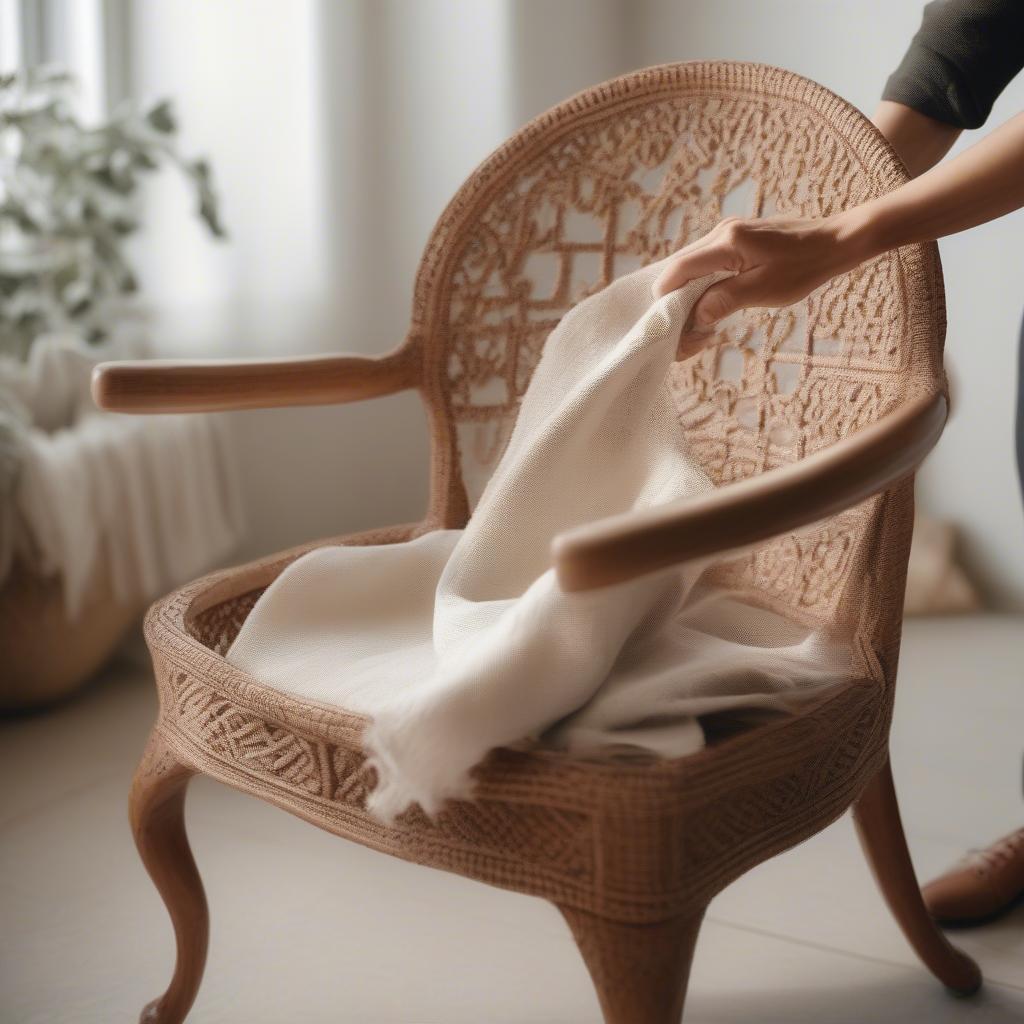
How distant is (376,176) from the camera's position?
88.0 inches

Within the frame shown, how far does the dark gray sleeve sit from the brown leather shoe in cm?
73

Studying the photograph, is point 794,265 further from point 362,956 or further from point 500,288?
point 362,956

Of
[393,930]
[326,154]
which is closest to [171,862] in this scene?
[393,930]

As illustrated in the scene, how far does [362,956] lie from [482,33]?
1.62m

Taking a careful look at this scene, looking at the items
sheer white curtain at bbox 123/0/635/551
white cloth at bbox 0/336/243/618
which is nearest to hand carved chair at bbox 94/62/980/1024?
white cloth at bbox 0/336/243/618

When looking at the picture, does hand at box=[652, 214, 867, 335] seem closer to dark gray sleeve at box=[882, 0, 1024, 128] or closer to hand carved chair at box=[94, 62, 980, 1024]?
hand carved chair at box=[94, 62, 980, 1024]

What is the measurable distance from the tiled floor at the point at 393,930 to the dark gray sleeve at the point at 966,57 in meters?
0.78

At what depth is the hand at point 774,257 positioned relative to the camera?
33.4 inches

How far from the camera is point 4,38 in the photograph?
224 cm

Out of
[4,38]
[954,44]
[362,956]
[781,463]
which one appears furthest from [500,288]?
[4,38]

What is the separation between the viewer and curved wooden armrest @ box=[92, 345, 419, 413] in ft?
3.24

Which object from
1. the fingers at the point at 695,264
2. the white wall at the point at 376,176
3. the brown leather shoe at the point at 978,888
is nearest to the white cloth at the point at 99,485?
the white wall at the point at 376,176

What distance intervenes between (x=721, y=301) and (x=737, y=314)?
165mm

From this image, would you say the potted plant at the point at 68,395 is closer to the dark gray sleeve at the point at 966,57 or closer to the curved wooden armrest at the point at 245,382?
the curved wooden armrest at the point at 245,382
